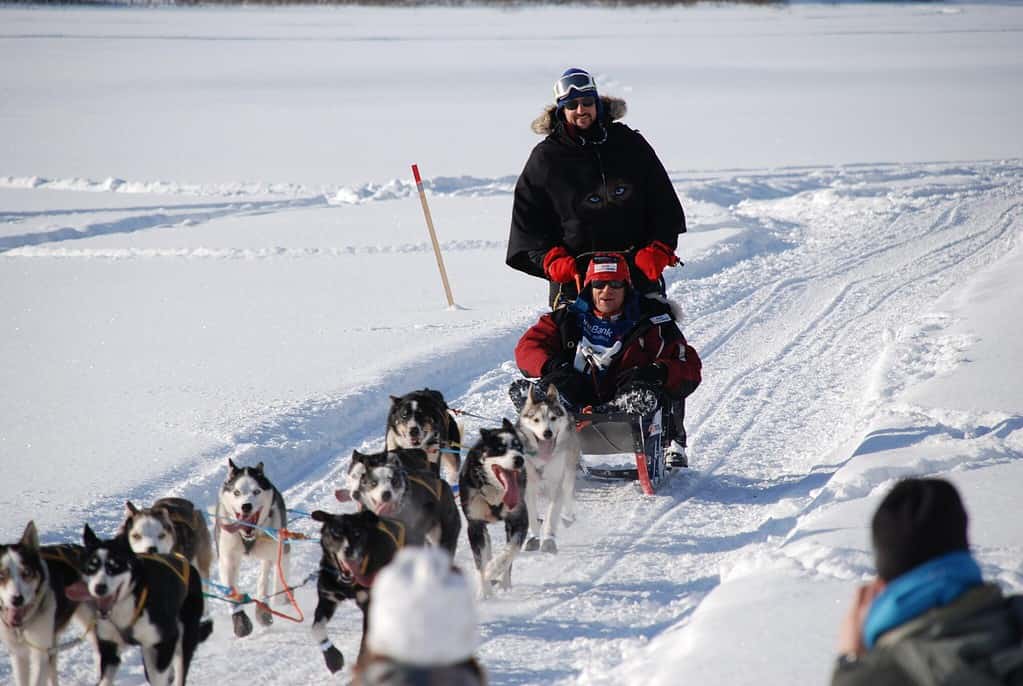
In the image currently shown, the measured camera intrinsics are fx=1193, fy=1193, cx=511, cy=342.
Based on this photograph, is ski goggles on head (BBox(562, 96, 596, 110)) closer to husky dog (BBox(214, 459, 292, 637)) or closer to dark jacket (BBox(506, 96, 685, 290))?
dark jacket (BBox(506, 96, 685, 290))

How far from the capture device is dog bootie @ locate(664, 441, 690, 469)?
6.56m

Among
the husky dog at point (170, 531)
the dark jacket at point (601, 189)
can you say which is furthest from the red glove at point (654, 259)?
the husky dog at point (170, 531)

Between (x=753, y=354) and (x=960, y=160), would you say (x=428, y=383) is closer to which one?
(x=753, y=354)

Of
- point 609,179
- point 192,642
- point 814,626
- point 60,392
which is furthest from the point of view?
point 60,392

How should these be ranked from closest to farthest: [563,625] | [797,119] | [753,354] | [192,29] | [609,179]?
[563,625] → [609,179] → [753,354] → [797,119] → [192,29]

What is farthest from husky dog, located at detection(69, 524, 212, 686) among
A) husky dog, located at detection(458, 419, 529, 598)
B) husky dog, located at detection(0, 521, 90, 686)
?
husky dog, located at detection(458, 419, 529, 598)

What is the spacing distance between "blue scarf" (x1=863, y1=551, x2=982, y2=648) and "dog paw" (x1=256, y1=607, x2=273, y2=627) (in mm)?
3186

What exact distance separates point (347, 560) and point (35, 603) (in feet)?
3.46

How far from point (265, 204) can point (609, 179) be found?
448 inches

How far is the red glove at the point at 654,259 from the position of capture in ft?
21.7

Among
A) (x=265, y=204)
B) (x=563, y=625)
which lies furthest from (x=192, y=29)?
(x=563, y=625)

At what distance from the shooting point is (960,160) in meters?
19.4

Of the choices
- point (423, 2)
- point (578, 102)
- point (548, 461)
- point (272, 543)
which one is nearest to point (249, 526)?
point (272, 543)

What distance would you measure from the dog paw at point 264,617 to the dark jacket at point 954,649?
3144 millimetres
